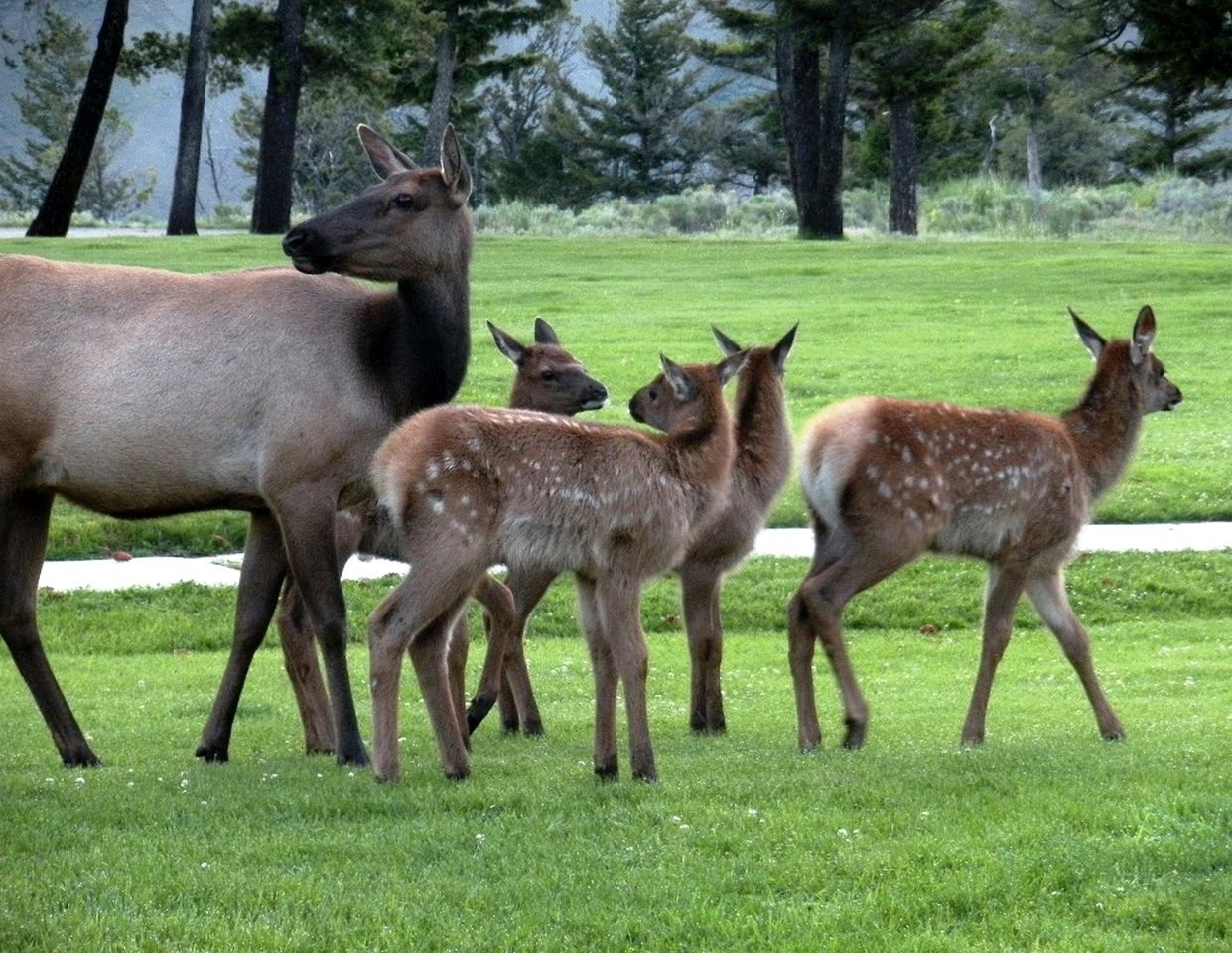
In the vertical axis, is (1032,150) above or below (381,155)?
below

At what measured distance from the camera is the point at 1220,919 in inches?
235

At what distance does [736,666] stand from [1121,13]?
22329 mm

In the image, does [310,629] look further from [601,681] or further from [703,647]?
[601,681]

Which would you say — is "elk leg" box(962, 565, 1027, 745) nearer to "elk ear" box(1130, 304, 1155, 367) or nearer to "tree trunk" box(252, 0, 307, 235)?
"elk ear" box(1130, 304, 1155, 367)

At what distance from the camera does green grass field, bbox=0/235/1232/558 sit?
58.6 ft

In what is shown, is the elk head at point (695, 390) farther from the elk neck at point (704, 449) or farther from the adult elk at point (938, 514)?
the adult elk at point (938, 514)

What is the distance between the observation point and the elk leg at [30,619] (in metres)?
9.09

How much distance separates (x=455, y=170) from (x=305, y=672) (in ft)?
8.34

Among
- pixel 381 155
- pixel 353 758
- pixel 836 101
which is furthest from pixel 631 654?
pixel 836 101

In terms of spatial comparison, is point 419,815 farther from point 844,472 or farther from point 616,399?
point 616,399

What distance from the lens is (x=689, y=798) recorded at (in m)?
7.40

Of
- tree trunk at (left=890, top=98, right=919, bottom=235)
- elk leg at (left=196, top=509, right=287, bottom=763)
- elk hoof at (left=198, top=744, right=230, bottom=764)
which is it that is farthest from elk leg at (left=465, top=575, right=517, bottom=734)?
tree trunk at (left=890, top=98, right=919, bottom=235)

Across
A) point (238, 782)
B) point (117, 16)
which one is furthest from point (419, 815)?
point (117, 16)

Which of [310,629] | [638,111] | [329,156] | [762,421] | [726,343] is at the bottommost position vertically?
[310,629]
